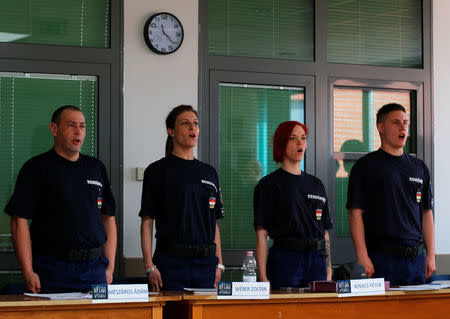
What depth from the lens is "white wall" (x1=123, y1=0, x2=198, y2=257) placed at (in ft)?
16.9

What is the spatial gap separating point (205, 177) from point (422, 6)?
2880 millimetres

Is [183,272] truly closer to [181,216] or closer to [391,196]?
[181,216]

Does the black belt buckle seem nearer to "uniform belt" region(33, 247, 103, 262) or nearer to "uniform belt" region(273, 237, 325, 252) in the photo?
"uniform belt" region(273, 237, 325, 252)

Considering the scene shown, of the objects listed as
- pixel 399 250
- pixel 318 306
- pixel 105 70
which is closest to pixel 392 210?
pixel 399 250

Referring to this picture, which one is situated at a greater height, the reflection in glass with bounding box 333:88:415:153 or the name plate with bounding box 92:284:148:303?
the reflection in glass with bounding box 333:88:415:153

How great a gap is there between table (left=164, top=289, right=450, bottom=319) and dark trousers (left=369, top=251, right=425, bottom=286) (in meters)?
0.70

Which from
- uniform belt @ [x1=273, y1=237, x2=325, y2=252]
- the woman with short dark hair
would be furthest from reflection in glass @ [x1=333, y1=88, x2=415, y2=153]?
the woman with short dark hair

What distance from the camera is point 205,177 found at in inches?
168

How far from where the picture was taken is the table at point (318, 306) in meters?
3.28

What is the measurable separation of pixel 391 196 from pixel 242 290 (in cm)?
149

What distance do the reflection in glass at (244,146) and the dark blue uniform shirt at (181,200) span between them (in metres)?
1.22

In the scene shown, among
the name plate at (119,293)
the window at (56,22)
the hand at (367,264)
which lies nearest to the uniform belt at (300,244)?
the hand at (367,264)

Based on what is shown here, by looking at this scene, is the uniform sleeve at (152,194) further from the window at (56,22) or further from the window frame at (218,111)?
the window at (56,22)

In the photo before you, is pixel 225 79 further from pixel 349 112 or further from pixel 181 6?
pixel 349 112
